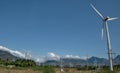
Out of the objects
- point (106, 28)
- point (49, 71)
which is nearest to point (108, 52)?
point (106, 28)

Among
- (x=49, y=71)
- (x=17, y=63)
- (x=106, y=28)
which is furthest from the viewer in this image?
(x=17, y=63)

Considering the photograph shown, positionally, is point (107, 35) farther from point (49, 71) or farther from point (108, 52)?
point (49, 71)

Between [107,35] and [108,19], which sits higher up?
[108,19]

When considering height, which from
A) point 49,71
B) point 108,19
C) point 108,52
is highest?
point 108,19

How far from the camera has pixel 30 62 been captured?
426 feet

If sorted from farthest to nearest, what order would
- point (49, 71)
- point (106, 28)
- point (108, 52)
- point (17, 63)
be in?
point (17, 63), point (106, 28), point (108, 52), point (49, 71)

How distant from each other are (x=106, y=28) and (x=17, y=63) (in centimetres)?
6936

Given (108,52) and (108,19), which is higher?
(108,19)

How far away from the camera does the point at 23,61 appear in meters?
130

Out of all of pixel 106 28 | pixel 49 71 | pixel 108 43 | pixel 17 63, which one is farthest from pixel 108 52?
pixel 17 63

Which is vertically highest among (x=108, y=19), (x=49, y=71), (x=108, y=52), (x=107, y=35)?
(x=108, y=19)

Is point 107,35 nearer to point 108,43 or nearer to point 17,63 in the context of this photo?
point 108,43

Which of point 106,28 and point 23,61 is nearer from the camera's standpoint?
point 106,28

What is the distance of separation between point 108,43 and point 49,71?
19.5 metres
